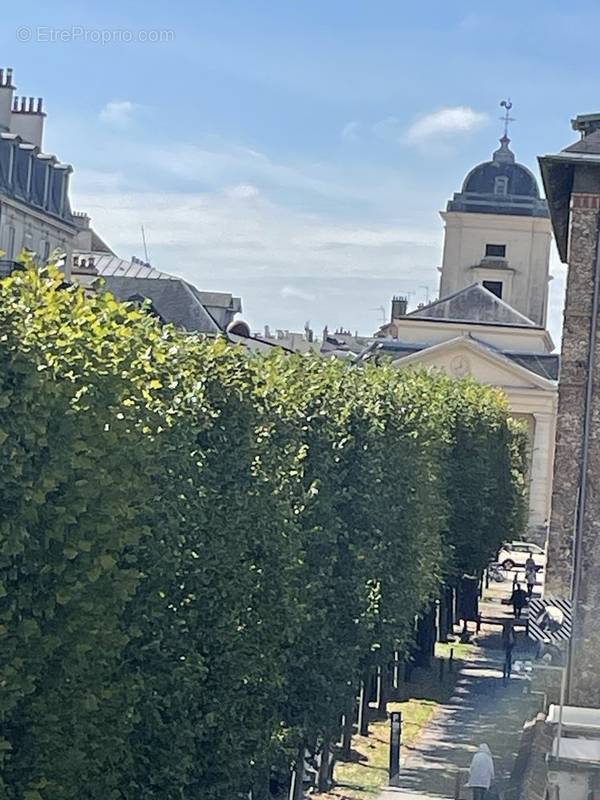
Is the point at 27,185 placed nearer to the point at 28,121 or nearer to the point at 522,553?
the point at 28,121

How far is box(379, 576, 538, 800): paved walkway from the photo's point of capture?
88.4 ft

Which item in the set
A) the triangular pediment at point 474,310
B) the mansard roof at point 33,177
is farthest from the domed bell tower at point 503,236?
the mansard roof at point 33,177

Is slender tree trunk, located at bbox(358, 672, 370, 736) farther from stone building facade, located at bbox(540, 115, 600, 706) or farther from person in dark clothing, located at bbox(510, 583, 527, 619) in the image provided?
person in dark clothing, located at bbox(510, 583, 527, 619)

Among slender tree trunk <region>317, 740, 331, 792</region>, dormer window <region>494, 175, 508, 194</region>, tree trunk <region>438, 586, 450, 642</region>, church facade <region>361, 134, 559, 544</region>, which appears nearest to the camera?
slender tree trunk <region>317, 740, 331, 792</region>

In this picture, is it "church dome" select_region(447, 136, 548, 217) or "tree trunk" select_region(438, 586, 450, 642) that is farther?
"church dome" select_region(447, 136, 548, 217)

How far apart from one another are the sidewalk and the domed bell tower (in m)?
57.4

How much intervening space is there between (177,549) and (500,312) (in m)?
70.9

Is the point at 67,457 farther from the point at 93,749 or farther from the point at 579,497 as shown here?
the point at 579,497

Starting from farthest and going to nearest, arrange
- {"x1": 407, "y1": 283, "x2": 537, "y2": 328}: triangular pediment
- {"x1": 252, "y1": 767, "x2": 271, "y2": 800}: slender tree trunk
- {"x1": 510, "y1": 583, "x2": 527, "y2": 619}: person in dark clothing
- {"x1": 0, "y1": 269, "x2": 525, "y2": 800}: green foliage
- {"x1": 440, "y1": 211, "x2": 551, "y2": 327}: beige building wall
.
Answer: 1. {"x1": 440, "y1": 211, "x2": 551, "y2": 327}: beige building wall
2. {"x1": 407, "y1": 283, "x2": 537, "y2": 328}: triangular pediment
3. {"x1": 510, "y1": 583, "x2": 527, "y2": 619}: person in dark clothing
4. {"x1": 252, "y1": 767, "x2": 271, "y2": 800}: slender tree trunk
5. {"x1": 0, "y1": 269, "x2": 525, "y2": 800}: green foliage

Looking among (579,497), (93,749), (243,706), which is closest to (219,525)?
(243,706)

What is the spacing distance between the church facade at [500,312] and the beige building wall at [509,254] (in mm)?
60

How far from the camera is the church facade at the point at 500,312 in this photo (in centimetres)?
8038

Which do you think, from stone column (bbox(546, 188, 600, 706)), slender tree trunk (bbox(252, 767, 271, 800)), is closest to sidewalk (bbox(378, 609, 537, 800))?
stone column (bbox(546, 188, 600, 706))

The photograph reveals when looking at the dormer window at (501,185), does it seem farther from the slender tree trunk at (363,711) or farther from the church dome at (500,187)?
the slender tree trunk at (363,711)
